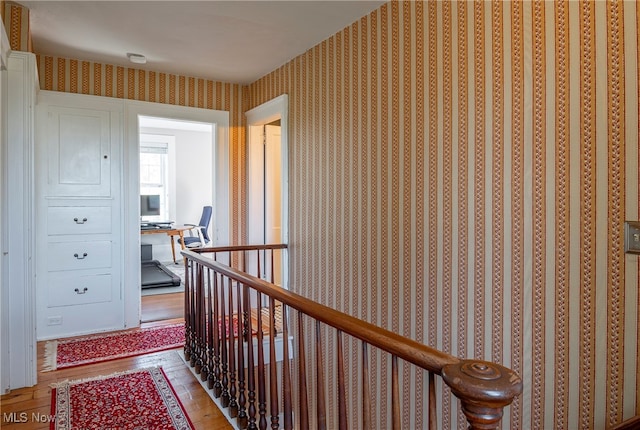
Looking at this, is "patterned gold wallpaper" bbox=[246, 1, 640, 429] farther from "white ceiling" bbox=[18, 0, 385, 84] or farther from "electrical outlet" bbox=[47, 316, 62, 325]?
"electrical outlet" bbox=[47, 316, 62, 325]

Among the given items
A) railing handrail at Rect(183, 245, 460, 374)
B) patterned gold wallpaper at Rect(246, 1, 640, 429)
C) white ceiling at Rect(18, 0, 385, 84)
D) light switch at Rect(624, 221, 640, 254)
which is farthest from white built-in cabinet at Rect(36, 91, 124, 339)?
light switch at Rect(624, 221, 640, 254)

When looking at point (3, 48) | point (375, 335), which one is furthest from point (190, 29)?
point (375, 335)

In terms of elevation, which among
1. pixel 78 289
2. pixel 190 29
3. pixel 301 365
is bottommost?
pixel 78 289

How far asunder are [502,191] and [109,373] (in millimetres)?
2752

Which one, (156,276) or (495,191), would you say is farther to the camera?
(156,276)

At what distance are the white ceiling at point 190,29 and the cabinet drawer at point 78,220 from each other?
1352mm

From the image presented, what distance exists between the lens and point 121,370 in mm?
2768

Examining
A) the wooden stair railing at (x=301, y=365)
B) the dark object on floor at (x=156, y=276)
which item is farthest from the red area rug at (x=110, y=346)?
the dark object on floor at (x=156, y=276)

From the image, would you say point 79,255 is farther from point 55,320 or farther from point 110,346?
point 110,346

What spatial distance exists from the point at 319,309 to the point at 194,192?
7.20 metres

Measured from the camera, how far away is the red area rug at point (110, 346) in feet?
9.73

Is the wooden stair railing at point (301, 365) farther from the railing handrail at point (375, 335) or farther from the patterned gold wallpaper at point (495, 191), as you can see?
the patterned gold wallpaper at point (495, 191)

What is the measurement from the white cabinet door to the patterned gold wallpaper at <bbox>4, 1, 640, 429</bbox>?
3.51 ft

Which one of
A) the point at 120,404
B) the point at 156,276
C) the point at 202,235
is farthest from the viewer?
the point at 202,235
